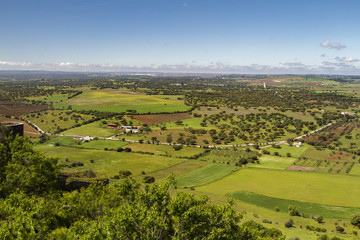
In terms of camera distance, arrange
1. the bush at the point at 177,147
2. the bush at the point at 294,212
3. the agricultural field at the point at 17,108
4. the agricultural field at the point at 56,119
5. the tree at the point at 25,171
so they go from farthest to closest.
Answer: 1. the agricultural field at the point at 17,108
2. the agricultural field at the point at 56,119
3. the bush at the point at 177,147
4. the bush at the point at 294,212
5. the tree at the point at 25,171

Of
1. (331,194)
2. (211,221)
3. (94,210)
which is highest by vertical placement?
(211,221)

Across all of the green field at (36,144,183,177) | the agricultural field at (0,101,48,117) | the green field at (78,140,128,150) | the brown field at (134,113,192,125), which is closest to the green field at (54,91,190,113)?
the brown field at (134,113,192,125)

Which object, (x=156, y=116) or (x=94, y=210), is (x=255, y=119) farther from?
(x=94, y=210)

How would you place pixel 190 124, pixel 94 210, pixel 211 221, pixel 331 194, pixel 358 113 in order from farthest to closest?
pixel 358 113, pixel 190 124, pixel 331 194, pixel 94 210, pixel 211 221

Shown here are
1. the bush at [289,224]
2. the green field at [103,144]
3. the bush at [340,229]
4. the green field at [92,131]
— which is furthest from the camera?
the green field at [92,131]

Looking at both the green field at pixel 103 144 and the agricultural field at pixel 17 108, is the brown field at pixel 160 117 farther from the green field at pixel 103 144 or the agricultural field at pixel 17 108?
the agricultural field at pixel 17 108

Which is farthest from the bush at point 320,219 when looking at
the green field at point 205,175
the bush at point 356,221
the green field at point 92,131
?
the green field at point 92,131

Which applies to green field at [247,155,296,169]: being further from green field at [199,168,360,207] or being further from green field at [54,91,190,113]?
green field at [54,91,190,113]

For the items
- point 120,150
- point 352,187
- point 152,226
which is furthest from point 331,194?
point 120,150
